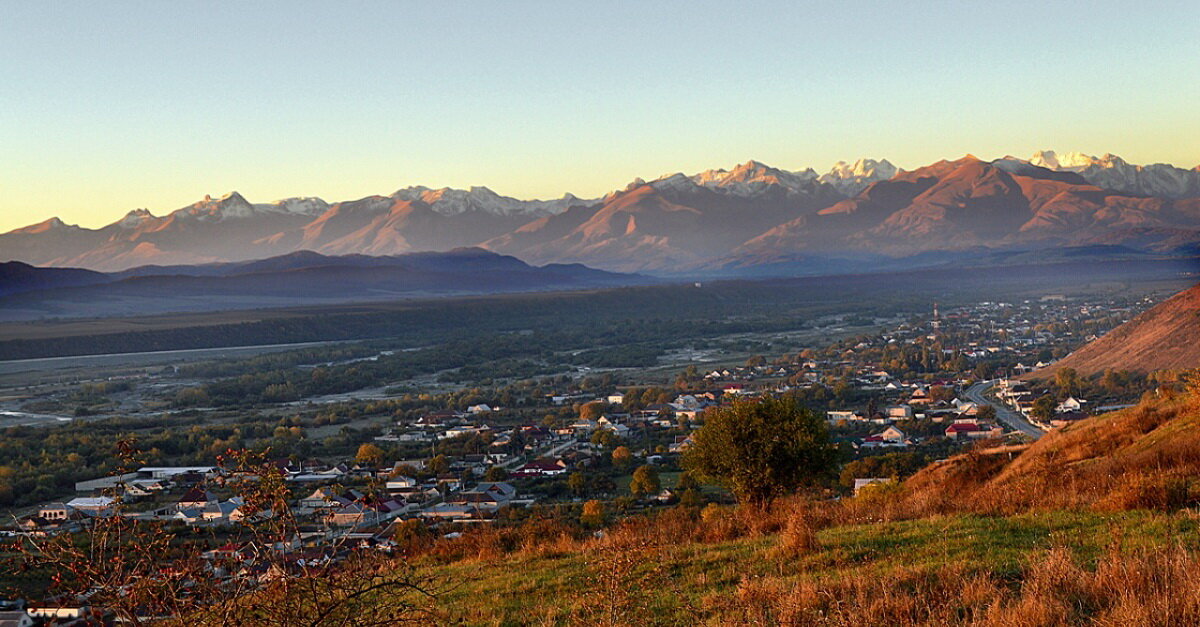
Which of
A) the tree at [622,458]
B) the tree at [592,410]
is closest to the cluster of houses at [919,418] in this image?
the tree at [622,458]

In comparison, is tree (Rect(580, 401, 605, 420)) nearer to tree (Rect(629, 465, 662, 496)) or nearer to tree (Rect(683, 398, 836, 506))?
tree (Rect(629, 465, 662, 496))

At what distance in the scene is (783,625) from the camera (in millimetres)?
4836

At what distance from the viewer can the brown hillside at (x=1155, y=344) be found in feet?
117

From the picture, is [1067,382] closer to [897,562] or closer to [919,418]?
[919,418]

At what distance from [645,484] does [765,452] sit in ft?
30.0

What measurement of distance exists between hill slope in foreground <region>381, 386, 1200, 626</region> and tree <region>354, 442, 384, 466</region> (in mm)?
22517

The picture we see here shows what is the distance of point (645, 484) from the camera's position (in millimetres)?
25109

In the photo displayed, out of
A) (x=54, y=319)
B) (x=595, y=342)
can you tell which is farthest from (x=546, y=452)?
(x=54, y=319)

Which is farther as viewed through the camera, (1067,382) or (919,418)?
(1067,382)

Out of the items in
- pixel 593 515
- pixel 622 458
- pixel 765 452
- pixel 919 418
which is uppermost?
pixel 765 452

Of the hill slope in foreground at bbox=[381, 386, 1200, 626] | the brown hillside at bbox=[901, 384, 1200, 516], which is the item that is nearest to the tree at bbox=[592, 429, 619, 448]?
the brown hillside at bbox=[901, 384, 1200, 516]

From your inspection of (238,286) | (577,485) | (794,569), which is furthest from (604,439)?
(238,286)

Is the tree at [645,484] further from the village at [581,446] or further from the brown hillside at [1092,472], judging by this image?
the brown hillside at [1092,472]

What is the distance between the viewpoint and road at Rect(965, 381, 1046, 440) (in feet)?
103
